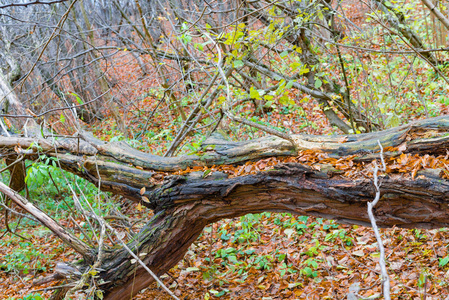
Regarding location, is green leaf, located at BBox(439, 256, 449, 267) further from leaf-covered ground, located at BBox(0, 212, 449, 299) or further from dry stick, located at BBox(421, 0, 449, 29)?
dry stick, located at BBox(421, 0, 449, 29)

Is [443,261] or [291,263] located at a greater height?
[443,261]

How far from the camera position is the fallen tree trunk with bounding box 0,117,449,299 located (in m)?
2.15

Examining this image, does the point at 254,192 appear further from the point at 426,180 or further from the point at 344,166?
the point at 426,180

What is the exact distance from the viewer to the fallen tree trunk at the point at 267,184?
7.06 feet

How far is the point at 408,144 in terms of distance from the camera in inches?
95.2

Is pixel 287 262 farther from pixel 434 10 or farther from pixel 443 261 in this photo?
pixel 434 10

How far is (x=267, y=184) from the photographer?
2.58 metres

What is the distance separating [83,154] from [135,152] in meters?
0.76

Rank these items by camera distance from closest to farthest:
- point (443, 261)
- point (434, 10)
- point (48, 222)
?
1. point (434, 10)
2. point (48, 222)
3. point (443, 261)

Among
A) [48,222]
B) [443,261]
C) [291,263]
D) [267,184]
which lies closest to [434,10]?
[267,184]

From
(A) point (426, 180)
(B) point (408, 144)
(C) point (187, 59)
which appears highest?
(C) point (187, 59)

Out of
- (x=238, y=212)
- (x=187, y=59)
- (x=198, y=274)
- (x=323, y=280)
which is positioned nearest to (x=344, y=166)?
(x=238, y=212)

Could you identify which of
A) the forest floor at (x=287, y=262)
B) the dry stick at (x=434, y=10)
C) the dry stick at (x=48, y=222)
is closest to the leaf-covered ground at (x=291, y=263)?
the forest floor at (x=287, y=262)

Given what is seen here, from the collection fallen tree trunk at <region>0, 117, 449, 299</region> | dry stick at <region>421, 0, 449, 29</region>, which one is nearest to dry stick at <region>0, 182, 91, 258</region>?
fallen tree trunk at <region>0, 117, 449, 299</region>
